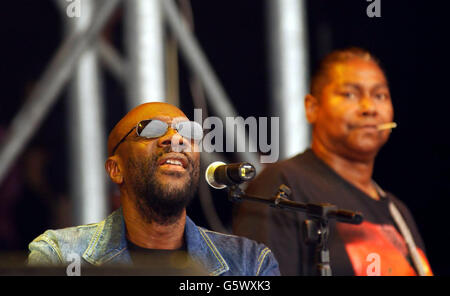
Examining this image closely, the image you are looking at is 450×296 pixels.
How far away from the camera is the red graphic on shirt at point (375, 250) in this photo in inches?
82.8

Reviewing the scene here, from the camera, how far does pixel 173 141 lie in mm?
1641

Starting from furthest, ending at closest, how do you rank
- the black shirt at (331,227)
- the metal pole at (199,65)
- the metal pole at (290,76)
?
1. the metal pole at (290,76)
2. the metal pole at (199,65)
3. the black shirt at (331,227)

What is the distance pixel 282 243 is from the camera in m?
2.11

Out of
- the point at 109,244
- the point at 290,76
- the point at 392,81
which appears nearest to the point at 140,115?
the point at 109,244

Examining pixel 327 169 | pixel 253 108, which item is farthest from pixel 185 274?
pixel 253 108

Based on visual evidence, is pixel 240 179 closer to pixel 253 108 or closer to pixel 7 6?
pixel 253 108

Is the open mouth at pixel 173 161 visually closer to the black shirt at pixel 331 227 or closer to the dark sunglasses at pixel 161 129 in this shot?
the dark sunglasses at pixel 161 129

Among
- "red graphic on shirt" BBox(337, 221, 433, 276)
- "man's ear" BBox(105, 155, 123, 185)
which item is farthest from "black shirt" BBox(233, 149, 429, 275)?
"man's ear" BBox(105, 155, 123, 185)

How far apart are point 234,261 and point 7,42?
6.39ft

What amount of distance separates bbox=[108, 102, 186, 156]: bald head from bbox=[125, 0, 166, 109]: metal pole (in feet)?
2.17

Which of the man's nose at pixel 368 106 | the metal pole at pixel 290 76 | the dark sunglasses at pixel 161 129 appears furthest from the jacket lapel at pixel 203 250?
the metal pole at pixel 290 76

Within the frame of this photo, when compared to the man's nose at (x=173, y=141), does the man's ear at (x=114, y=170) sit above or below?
below

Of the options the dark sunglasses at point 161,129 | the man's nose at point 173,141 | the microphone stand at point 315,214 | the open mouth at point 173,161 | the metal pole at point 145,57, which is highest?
the metal pole at point 145,57

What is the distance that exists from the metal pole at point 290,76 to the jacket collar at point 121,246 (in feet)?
3.82
